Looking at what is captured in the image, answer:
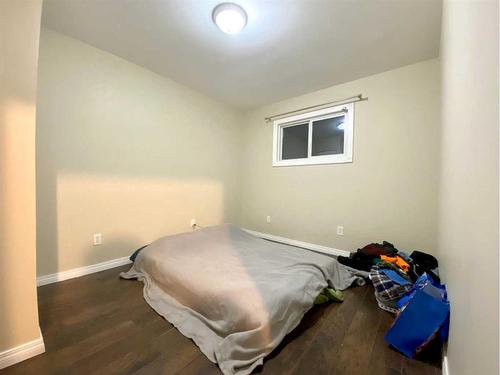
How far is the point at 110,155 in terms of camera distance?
232 centimetres

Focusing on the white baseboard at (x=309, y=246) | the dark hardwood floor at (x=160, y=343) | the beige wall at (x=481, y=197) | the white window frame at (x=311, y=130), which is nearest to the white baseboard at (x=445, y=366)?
the dark hardwood floor at (x=160, y=343)

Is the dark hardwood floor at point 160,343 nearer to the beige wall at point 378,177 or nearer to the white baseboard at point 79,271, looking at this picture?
the white baseboard at point 79,271

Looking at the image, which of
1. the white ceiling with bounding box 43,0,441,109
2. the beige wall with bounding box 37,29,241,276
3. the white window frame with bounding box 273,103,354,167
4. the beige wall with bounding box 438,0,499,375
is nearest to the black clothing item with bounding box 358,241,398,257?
the white window frame with bounding box 273,103,354,167

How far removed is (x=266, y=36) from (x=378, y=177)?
6.65ft

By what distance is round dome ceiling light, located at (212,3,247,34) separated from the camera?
5.29ft

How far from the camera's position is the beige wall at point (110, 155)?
1.95m

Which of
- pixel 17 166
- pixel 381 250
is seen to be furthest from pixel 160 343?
pixel 381 250

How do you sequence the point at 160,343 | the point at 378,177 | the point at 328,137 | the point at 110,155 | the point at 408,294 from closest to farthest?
the point at 160,343 < the point at 408,294 < the point at 110,155 < the point at 378,177 < the point at 328,137

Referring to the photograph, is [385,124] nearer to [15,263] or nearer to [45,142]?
[15,263]

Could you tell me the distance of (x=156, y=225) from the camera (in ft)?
8.96

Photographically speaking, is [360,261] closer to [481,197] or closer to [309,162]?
[309,162]

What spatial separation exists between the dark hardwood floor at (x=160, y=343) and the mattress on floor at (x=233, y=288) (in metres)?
0.08

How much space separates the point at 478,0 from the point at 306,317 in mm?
1792

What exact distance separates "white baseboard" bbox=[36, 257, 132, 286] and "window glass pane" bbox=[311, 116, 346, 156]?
116 inches
